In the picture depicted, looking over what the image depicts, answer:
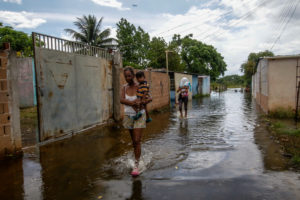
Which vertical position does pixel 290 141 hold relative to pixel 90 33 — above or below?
below

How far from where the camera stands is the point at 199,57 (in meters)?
42.2

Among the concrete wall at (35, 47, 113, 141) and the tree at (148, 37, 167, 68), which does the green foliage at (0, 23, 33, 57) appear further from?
the concrete wall at (35, 47, 113, 141)

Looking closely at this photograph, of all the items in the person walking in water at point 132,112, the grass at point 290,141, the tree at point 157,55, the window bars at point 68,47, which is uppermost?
the tree at point 157,55

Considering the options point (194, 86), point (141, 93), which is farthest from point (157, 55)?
point (141, 93)

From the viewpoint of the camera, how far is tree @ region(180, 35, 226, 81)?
41656mm

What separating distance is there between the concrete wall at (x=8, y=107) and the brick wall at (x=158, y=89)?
7064mm

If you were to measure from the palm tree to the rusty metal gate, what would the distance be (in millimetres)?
21359

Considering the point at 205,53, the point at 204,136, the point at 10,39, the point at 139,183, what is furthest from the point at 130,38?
the point at 139,183

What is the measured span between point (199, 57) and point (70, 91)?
1508 inches

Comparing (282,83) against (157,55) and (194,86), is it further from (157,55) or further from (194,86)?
(157,55)

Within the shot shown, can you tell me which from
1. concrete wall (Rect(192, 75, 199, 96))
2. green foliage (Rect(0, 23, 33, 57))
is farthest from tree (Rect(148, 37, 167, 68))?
green foliage (Rect(0, 23, 33, 57))

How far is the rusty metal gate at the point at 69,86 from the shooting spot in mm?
5469

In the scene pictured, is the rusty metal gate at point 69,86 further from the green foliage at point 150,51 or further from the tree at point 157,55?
the tree at point 157,55

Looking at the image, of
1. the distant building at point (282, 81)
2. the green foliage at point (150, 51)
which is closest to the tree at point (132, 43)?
the green foliage at point (150, 51)
